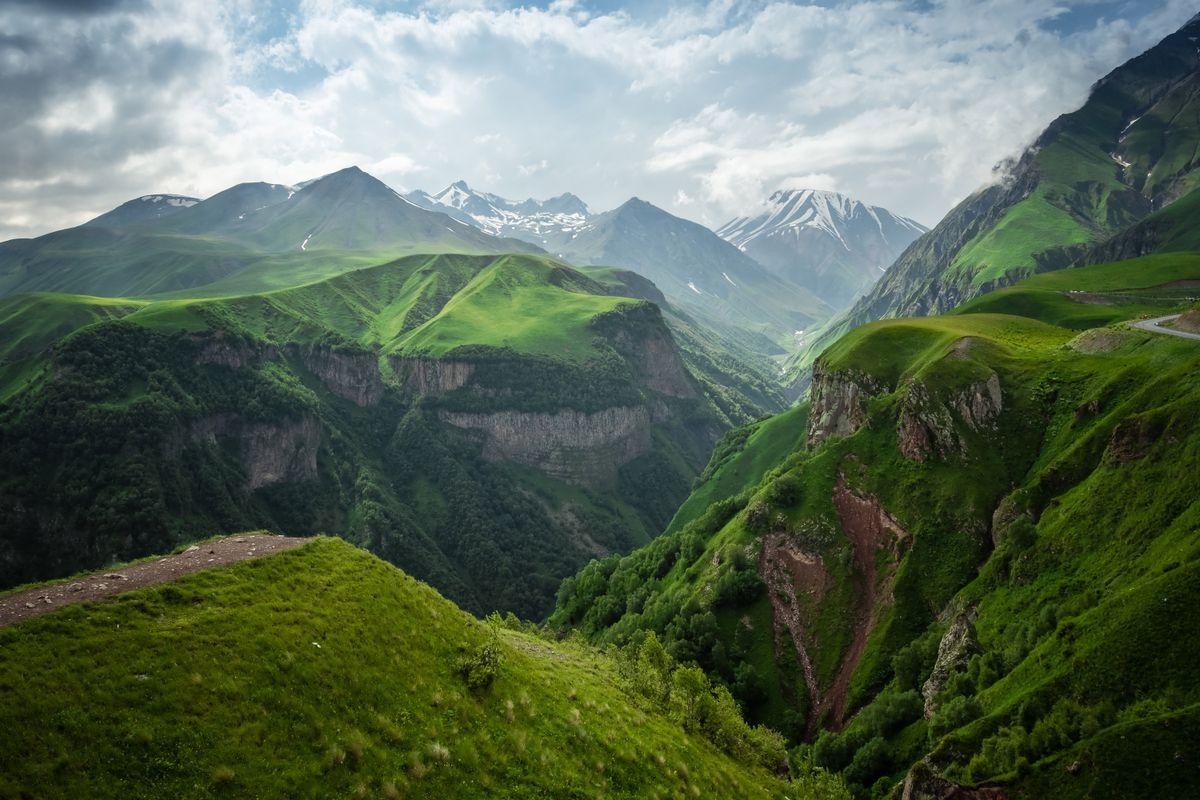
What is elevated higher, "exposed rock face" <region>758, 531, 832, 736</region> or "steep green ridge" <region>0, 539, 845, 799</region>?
"steep green ridge" <region>0, 539, 845, 799</region>

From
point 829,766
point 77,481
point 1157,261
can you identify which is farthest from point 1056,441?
point 77,481

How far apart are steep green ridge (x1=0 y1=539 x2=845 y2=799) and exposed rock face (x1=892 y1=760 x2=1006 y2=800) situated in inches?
502

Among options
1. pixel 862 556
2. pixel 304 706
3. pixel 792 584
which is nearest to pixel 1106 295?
pixel 862 556

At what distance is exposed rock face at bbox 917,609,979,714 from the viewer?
61188mm

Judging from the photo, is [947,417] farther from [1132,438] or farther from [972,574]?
[1132,438]

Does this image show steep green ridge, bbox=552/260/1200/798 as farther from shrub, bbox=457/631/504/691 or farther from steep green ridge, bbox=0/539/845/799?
shrub, bbox=457/631/504/691

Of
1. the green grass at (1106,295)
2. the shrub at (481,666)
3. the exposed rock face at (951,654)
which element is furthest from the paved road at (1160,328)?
the shrub at (481,666)

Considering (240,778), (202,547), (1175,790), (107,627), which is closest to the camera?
(240,778)

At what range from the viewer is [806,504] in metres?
104

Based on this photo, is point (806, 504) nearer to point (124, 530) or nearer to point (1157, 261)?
point (1157, 261)

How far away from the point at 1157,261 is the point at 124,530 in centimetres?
32770

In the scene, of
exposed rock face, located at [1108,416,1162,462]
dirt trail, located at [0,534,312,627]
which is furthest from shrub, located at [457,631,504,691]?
exposed rock face, located at [1108,416,1162,462]

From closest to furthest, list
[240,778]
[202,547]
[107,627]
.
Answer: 1. [240,778]
2. [107,627]
3. [202,547]

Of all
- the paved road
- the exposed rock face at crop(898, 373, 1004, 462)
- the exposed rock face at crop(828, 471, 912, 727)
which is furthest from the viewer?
Answer: the exposed rock face at crop(898, 373, 1004, 462)
